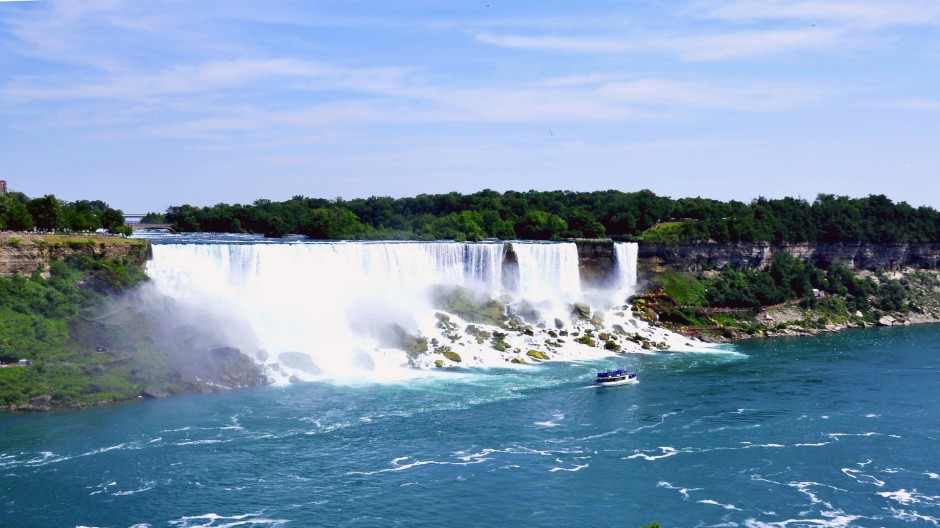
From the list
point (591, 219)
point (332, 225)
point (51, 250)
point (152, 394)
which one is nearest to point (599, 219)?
point (591, 219)

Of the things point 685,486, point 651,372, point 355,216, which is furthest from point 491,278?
point 685,486

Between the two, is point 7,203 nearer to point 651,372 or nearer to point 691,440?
point 651,372

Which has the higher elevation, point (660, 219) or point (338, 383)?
point (660, 219)

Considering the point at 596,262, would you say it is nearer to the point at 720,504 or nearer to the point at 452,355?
the point at 452,355

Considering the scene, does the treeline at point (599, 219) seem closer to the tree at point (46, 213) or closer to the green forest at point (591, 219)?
the green forest at point (591, 219)

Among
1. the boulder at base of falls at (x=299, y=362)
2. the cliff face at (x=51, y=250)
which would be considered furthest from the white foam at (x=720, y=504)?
the cliff face at (x=51, y=250)

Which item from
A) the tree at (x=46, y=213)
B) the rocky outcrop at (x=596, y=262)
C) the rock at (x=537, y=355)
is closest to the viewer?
the rock at (x=537, y=355)
